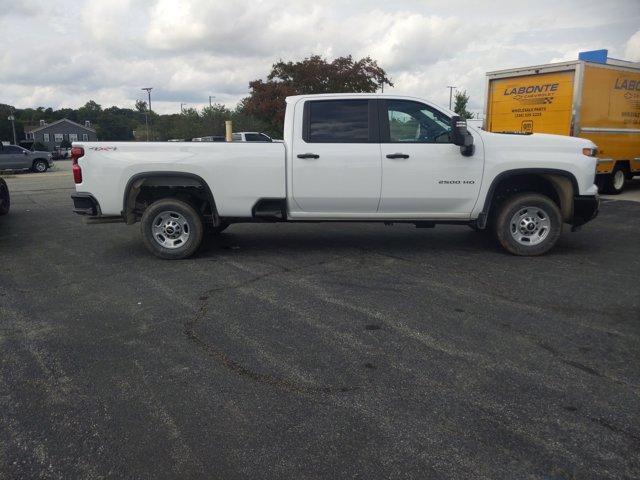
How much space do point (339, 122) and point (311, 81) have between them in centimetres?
2802

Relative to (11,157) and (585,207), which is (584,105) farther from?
(11,157)

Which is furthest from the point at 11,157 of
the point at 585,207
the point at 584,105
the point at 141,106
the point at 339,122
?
the point at 141,106

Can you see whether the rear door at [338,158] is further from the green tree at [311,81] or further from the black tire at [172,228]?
the green tree at [311,81]

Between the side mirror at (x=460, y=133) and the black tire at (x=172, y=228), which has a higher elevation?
the side mirror at (x=460, y=133)

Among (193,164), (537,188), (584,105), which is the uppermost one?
(584,105)

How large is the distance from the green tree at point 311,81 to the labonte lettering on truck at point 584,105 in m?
21.0

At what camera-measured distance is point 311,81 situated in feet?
109

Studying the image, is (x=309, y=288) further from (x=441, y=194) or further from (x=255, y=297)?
(x=441, y=194)

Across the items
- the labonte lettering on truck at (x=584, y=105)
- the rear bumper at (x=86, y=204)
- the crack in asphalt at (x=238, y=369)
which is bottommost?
the crack in asphalt at (x=238, y=369)

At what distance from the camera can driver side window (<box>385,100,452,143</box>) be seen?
645cm

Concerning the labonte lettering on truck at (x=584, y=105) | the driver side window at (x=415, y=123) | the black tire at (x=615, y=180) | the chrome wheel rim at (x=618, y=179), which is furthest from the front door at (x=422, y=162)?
the chrome wheel rim at (x=618, y=179)

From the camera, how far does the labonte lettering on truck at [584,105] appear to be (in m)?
11.5

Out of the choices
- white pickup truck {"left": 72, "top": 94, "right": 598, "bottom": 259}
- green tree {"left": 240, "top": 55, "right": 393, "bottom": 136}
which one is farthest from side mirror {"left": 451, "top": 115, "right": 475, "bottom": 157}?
green tree {"left": 240, "top": 55, "right": 393, "bottom": 136}

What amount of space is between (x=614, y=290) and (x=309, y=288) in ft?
10.2
